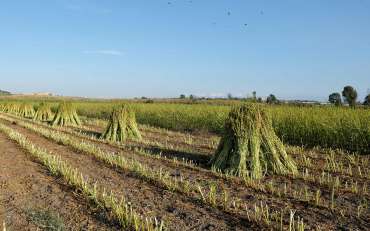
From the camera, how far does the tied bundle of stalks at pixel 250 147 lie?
7.92 metres

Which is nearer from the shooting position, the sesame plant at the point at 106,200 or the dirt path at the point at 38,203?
the sesame plant at the point at 106,200

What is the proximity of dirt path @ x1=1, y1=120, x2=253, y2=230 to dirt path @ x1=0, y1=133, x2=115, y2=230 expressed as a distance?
637 mm

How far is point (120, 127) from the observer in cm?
1392

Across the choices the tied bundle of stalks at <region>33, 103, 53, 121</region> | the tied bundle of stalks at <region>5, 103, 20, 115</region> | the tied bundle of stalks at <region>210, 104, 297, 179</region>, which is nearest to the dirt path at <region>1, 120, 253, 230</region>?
the tied bundle of stalks at <region>210, 104, 297, 179</region>

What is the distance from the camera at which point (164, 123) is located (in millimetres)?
21422

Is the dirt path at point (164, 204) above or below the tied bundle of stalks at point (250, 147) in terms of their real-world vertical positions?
below

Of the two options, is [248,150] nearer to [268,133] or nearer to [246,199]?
[268,133]

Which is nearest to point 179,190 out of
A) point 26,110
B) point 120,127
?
point 120,127

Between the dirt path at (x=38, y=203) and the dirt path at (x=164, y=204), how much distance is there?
2.09ft

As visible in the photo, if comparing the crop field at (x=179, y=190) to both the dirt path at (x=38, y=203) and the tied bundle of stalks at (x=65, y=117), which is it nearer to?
the dirt path at (x=38, y=203)

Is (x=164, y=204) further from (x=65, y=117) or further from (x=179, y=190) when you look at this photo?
(x=65, y=117)

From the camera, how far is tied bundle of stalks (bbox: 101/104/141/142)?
13.9 meters

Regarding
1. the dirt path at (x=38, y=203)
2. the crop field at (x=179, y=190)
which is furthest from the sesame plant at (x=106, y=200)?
the dirt path at (x=38, y=203)


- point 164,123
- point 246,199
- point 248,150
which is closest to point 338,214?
point 246,199
